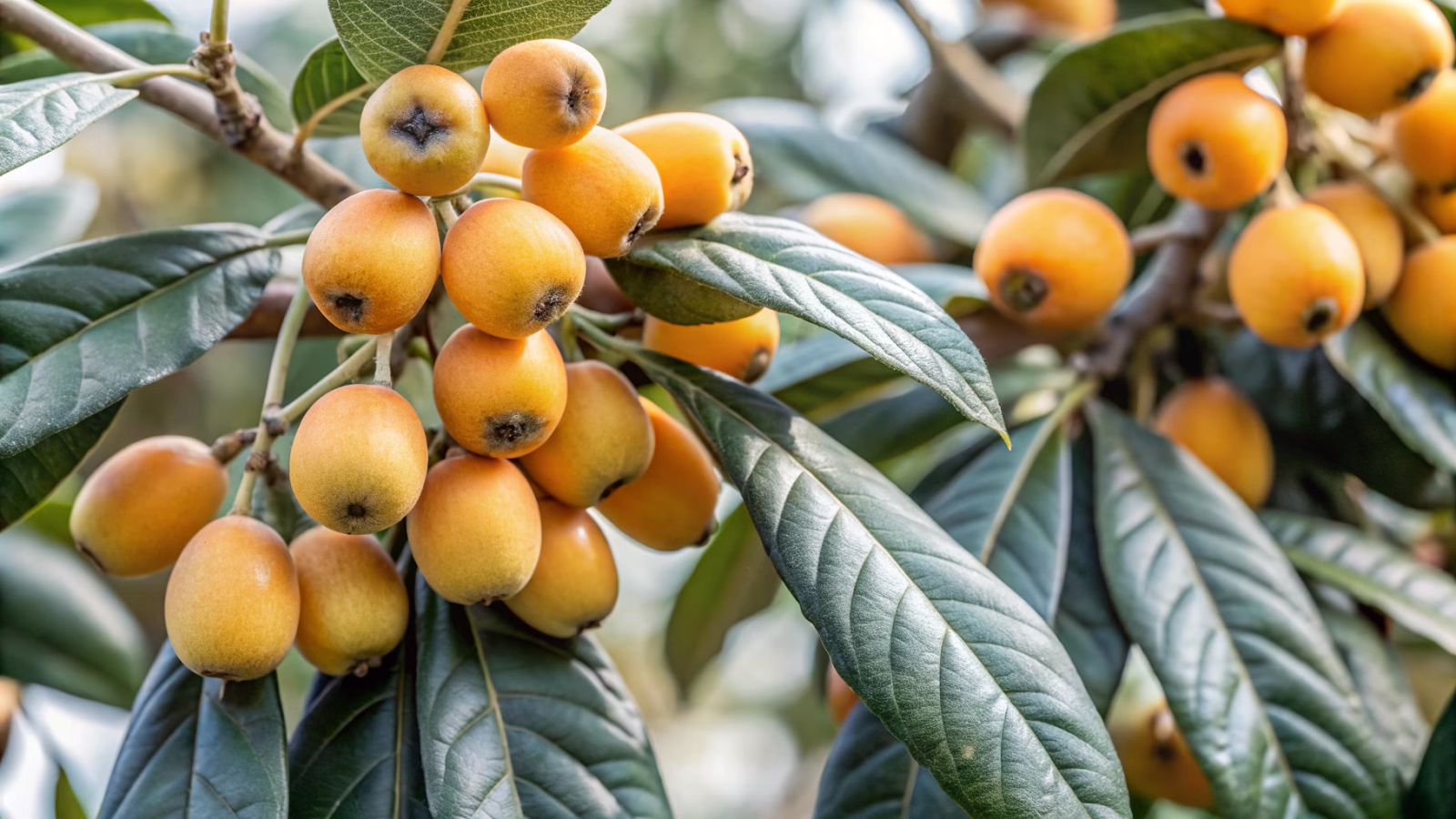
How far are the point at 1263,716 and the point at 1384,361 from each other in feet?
1.53

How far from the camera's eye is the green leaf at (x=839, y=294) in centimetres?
80

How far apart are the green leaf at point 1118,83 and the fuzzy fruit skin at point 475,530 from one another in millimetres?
934

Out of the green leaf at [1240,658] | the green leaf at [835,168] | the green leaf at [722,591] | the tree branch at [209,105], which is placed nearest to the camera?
the tree branch at [209,105]

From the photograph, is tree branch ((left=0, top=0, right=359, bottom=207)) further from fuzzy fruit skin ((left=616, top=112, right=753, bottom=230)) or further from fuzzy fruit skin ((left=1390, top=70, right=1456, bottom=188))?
fuzzy fruit skin ((left=1390, top=70, right=1456, bottom=188))

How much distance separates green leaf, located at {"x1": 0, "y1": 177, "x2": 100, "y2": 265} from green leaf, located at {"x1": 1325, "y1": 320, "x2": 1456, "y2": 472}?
162cm

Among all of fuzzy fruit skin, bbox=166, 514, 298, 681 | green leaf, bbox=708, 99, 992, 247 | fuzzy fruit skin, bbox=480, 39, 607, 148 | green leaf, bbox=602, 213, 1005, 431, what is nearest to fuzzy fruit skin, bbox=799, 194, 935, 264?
green leaf, bbox=708, 99, 992, 247

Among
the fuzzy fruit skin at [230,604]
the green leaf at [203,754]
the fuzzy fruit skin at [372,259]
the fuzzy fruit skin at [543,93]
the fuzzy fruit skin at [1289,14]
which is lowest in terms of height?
the green leaf at [203,754]

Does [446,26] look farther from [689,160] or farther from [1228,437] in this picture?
[1228,437]

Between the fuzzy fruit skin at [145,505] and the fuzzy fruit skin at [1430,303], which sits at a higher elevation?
the fuzzy fruit skin at [1430,303]

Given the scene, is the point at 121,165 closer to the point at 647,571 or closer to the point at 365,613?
the point at 647,571

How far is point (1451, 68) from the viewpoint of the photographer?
1.44 metres

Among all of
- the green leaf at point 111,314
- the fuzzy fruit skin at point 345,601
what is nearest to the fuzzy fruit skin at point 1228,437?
the fuzzy fruit skin at point 345,601

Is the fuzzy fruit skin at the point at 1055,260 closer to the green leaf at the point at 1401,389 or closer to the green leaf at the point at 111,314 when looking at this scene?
the green leaf at the point at 1401,389

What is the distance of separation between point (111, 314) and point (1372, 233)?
4.27ft
